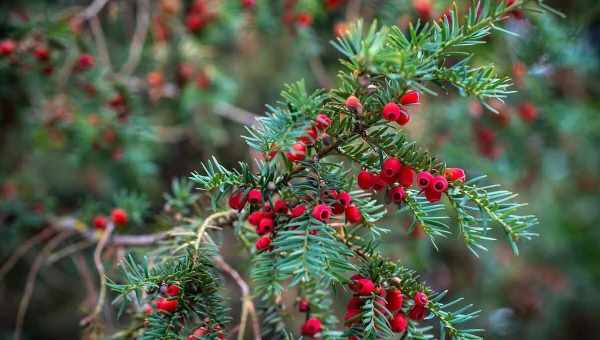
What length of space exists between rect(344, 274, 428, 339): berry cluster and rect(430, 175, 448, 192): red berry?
0.17 metres

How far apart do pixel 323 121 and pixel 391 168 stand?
0.39 feet

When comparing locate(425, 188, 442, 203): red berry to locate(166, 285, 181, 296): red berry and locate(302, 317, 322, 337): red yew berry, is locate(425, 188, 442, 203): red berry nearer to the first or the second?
locate(302, 317, 322, 337): red yew berry

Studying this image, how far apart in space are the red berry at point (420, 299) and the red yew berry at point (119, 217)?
31.6 inches

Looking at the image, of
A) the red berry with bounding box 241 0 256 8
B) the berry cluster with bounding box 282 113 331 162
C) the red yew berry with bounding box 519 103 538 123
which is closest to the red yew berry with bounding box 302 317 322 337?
the berry cluster with bounding box 282 113 331 162

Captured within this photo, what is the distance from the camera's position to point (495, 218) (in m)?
0.79

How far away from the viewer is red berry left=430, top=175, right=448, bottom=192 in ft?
2.52

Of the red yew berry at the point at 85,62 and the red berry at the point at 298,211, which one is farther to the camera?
the red yew berry at the point at 85,62

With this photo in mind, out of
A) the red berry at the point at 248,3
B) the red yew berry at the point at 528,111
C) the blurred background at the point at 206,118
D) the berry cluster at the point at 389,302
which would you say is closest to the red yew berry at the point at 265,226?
the berry cluster at the point at 389,302

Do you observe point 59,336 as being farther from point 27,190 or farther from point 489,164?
point 489,164

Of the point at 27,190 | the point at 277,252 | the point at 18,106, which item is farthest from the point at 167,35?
the point at 277,252

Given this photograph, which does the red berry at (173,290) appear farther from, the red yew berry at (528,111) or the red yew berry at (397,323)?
the red yew berry at (528,111)

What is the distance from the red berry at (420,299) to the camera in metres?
0.81

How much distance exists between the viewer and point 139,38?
76.0 inches

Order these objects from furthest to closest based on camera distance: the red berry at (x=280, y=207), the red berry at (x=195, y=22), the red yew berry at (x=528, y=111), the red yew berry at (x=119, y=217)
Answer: the red yew berry at (x=528, y=111)
the red berry at (x=195, y=22)
the red yew berry at (x=119, y=217)
the red berry at (x=280, y=207)
